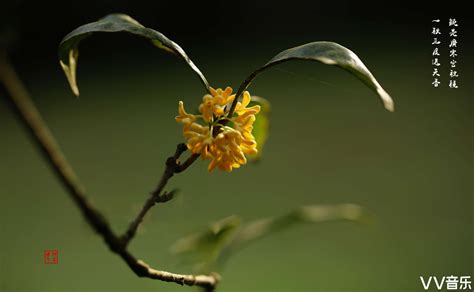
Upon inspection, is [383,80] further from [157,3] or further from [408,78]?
[157,3]

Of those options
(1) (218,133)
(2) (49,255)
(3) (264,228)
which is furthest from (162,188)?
(2) (49,255)

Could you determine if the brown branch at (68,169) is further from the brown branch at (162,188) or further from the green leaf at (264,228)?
the green leaf at (264,228)

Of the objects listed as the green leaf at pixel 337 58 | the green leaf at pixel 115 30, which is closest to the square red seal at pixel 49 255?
the green leaf at pixel 115 30

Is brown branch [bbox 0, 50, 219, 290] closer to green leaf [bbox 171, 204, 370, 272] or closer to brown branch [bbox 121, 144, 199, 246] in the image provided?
brown branch [bbox 121, 144, 199, 246]

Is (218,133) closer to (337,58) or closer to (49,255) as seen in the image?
(337,58)

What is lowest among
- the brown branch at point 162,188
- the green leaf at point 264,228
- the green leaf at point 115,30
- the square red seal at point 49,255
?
the square red seal at point 49,255

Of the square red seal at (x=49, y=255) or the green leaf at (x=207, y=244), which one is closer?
the green leaf at (x=207, y=244)
